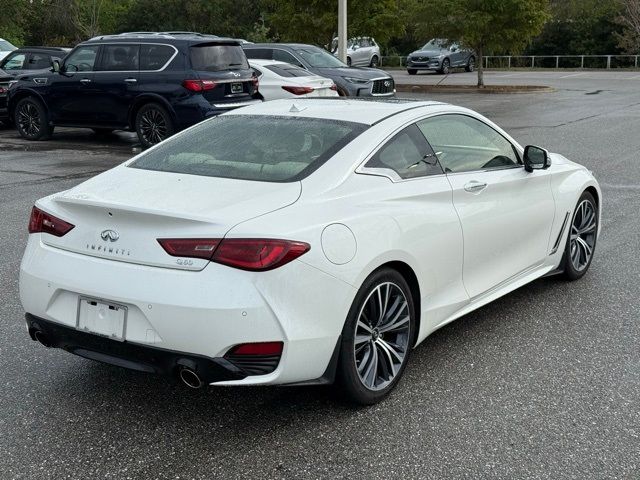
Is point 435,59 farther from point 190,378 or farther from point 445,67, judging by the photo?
point 190,378

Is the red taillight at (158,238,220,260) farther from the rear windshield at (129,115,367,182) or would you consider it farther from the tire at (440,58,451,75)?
the tire at (440,58,451,75)

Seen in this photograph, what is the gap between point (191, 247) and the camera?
12.2ft

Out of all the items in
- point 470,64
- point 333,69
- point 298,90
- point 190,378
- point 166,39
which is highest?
point 166,39

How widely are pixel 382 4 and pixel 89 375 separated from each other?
26.7 meters

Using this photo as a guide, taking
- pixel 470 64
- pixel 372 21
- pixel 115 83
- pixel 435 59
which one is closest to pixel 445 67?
pixel 435 59

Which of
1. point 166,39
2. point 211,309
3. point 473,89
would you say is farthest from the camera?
point 473,89

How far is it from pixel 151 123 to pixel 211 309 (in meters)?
11.3

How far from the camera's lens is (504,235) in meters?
5.22

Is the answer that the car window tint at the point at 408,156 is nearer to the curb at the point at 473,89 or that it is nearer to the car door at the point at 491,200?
the car door at the point at 491,200

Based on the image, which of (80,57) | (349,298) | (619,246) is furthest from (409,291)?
(80,57)

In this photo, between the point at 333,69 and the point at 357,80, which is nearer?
the point at 357,80

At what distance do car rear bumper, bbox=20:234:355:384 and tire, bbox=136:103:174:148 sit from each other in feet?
34.7

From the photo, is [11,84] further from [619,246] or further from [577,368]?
[577,368]

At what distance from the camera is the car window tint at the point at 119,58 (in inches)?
582
